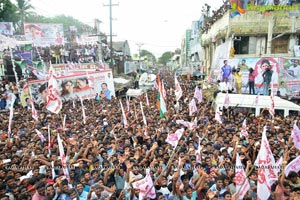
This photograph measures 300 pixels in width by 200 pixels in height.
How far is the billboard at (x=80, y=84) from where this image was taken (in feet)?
51.2

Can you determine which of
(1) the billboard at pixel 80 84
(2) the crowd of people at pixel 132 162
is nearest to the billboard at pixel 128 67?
(1) the billboard at pixel 80 84

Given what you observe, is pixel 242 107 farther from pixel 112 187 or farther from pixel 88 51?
pixel 88 51

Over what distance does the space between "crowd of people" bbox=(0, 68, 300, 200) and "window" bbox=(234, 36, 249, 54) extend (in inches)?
499

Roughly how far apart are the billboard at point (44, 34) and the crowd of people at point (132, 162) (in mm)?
18487

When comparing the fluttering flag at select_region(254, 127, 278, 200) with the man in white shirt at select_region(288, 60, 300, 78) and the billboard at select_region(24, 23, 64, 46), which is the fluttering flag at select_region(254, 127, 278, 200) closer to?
the man in white shirt at select_region(288, 60, 300, 78)

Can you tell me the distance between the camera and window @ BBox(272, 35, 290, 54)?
21134 mm

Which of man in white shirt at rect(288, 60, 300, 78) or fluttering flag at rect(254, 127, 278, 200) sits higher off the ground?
man in white shirt at rect(288, 60, 300, 78)

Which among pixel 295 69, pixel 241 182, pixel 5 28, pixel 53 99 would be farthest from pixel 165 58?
pixel 241 182

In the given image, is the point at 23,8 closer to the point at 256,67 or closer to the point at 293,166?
the point at 256,67

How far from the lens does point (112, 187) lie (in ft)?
17.2

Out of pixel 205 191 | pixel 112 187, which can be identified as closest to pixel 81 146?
pixel 112 187

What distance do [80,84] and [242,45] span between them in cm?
1250

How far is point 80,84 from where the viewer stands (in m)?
17.4

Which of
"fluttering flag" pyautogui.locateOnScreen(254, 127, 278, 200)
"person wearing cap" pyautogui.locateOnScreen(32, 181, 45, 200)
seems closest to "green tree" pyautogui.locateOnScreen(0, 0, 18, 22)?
"person wearing cap" pyautogui.locateOnScreen(32, 181, 45, 200)
